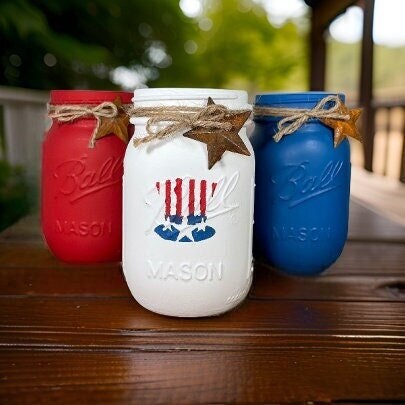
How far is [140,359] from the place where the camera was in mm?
507

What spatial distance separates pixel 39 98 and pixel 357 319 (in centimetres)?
186

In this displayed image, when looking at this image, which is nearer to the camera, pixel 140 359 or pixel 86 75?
pixel 140 359

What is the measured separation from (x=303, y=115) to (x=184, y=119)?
0.19 metres

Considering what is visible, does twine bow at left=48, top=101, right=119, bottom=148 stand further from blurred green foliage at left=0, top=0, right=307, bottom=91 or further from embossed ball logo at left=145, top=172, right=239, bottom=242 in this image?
blurred green foliage at left=0, top=0, right=307, bottom=91

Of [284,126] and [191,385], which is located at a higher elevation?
[284,126]

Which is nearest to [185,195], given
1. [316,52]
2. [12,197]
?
[12,197]

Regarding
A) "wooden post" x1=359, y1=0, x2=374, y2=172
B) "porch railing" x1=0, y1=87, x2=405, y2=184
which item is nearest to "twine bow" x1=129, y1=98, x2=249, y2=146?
"porch railing" x1=0, y1=87, x2=405, y2=184

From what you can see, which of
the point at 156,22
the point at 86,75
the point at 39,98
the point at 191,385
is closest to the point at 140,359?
the point at 191,385

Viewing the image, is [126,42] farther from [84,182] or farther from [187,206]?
[187,206]

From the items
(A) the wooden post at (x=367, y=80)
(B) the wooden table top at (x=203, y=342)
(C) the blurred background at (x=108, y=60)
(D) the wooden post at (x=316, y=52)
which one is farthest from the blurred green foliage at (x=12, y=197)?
(D) the wooden post at (x=316, y=52)

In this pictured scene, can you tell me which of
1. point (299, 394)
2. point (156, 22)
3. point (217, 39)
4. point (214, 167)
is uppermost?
point (217, 39)

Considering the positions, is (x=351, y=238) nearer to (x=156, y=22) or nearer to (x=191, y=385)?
(x=191, y=385)

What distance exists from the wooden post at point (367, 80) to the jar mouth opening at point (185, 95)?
8.15ft

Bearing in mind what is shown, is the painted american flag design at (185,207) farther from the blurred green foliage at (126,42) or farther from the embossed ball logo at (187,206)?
the blurred green foliage at (126,42)
